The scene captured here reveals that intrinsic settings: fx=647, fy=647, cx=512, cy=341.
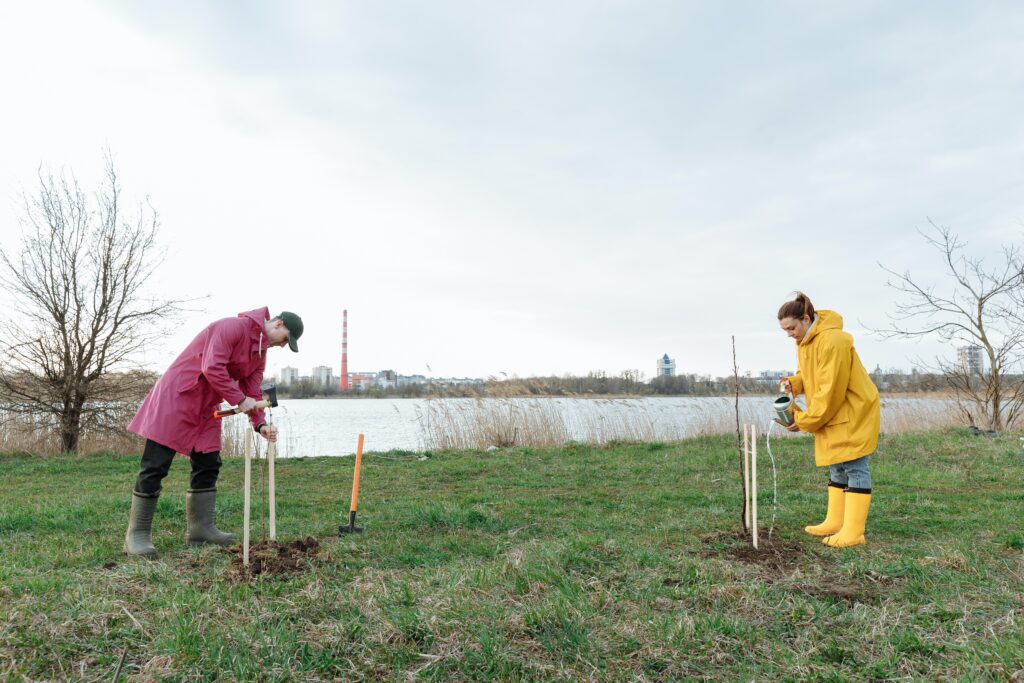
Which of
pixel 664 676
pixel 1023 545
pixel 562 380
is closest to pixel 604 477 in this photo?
pixel 1023 545

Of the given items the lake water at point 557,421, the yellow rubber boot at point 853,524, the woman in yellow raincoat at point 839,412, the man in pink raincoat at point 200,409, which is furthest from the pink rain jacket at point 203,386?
the lake water at point 557,421

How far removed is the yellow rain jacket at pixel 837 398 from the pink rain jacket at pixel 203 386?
4123 mm

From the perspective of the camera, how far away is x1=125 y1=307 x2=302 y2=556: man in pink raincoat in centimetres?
448

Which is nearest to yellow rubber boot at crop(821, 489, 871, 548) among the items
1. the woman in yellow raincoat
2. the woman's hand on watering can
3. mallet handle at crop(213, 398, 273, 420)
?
the woman in yellow raincoat

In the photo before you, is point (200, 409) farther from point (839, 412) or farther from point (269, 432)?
point (839, 412)

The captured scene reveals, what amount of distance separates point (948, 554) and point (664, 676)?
2.66m

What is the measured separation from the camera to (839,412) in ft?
16.1

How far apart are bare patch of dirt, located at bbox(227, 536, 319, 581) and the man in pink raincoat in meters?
0.67

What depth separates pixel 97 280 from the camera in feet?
43.5

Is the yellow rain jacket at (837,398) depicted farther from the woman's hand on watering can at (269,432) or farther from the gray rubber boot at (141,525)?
the gray rubber boot at (141,525)

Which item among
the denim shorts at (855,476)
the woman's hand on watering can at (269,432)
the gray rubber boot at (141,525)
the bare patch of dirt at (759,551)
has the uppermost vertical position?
the woman's hand on watering can at (269,432)

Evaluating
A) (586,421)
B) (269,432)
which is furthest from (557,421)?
(269,432)

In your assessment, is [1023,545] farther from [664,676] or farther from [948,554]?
[664,676]

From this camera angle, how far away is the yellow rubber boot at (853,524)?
4.76 meters
